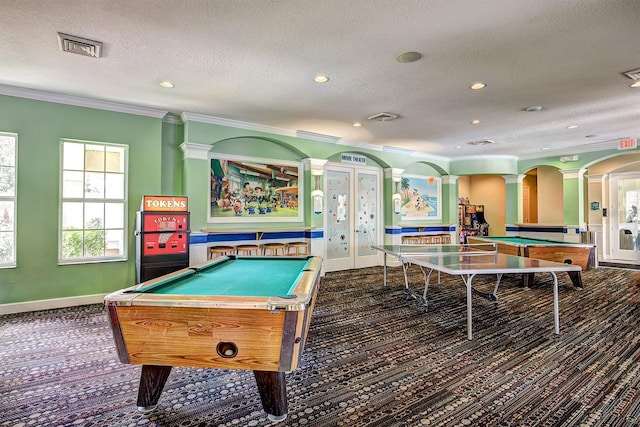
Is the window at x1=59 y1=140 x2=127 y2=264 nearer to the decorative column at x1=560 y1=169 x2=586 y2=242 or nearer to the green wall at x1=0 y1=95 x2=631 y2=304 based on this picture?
the green wall at x1=0 y1=95 x2=631 y2=304

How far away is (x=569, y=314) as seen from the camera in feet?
13.5

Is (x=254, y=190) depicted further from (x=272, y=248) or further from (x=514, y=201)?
(x=514, y=201)

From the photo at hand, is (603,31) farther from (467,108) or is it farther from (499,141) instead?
(499,141)

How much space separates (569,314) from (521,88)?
115 inches

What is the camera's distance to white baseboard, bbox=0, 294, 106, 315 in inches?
162

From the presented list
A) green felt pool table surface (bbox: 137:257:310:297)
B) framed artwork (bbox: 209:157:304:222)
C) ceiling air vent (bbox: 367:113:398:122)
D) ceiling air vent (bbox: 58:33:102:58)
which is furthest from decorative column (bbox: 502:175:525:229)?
ceiling air vent (bbox: 58:33:102:58)

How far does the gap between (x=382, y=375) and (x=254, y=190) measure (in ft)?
14.2

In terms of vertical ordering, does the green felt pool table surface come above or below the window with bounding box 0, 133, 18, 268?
below

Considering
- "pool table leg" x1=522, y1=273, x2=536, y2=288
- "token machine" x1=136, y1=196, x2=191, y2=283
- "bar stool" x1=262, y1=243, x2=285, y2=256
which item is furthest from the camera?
"bar stool" x1=262, y1=243, x2=285, y2=256

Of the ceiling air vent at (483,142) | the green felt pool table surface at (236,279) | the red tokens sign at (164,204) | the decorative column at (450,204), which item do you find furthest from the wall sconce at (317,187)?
the decorative column at (450,204)

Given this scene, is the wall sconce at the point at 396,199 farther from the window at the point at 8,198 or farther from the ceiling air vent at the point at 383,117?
the window at the point at 8,198

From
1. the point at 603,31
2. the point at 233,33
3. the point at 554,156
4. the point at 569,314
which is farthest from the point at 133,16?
the point at 554,156

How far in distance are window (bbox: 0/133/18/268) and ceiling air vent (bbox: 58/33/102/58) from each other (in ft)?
6.65

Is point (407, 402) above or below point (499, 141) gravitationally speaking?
below
